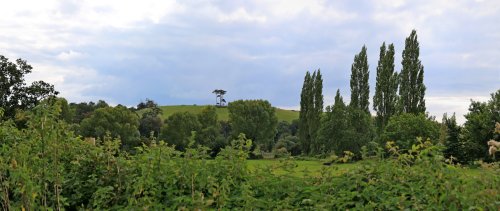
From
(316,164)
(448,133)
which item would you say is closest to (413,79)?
(448,133)

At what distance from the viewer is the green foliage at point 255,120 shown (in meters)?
79.8

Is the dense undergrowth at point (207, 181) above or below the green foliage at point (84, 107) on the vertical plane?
below

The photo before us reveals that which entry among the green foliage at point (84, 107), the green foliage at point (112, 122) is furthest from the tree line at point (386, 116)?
the green foliage at point (84, 107)

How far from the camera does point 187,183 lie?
197 inches

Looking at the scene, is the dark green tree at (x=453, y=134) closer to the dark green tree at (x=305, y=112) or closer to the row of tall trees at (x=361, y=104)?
the row of tall trees at (x=361, y=104)

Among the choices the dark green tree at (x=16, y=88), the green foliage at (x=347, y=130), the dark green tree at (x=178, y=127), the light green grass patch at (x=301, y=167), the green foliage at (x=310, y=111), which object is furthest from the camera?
the dark green tree at (x=178, y=127)

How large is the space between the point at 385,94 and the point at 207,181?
54.4 m

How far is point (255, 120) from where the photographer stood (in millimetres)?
80688

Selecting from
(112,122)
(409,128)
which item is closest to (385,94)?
(409,128)

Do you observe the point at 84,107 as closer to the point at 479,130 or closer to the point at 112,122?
the point at 112,122

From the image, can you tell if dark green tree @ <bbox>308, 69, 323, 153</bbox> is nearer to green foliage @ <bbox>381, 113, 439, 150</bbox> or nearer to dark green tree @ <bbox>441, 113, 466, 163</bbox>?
green foliage @ <bbox>381, 113, 439, 150</bbox>

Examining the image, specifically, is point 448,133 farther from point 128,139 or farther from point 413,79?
point 128,139

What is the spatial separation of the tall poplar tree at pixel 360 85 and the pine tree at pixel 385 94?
169 inches

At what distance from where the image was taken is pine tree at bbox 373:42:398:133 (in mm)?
56125
